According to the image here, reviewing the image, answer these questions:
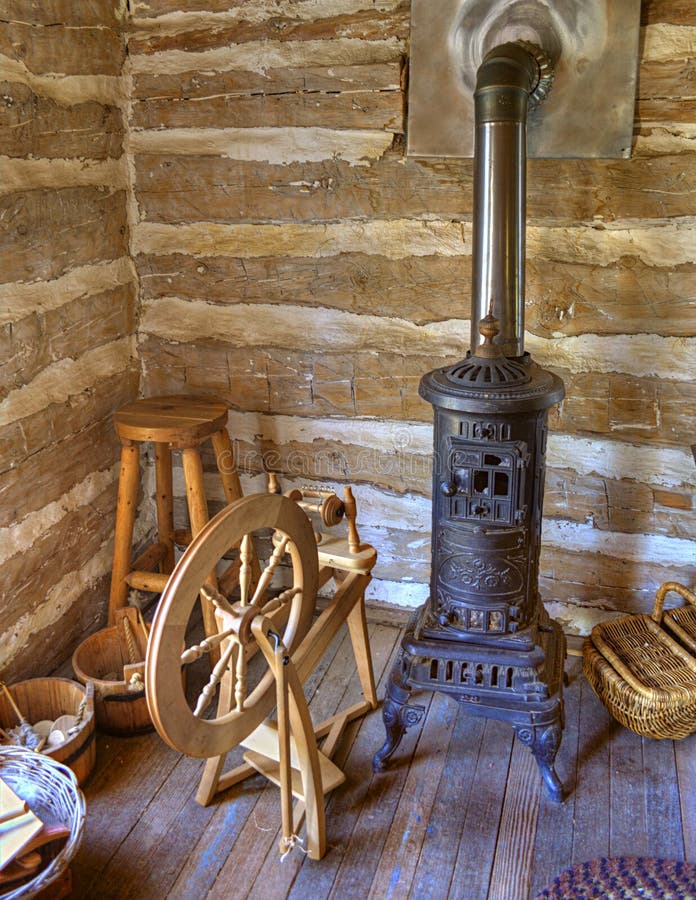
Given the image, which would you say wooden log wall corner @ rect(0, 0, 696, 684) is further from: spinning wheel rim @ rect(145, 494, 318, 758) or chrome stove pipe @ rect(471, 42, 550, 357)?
spinning wheel rim @ rect(145, 494, 318, 758)

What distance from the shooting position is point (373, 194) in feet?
9.70

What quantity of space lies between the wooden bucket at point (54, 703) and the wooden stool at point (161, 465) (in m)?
0.36

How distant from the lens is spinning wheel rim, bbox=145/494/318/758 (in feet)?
6.13

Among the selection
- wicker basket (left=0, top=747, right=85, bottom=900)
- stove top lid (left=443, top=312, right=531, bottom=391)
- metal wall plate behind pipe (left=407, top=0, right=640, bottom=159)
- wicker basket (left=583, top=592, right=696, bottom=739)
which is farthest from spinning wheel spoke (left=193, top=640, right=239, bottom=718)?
metal wall plate behind pipe (left=407, top=0, right=640, bottom=159)

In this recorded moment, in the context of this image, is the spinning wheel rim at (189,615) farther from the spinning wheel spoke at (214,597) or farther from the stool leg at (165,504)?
the stool leg at (165,504)

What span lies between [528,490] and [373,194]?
1.19 m

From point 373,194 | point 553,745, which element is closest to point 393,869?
point 553,745

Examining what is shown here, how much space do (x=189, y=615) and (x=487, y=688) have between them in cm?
101

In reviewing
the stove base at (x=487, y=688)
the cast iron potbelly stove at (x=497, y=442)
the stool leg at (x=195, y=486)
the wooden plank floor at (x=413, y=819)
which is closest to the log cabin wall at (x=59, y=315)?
the stool leg at (x=195, y=486)

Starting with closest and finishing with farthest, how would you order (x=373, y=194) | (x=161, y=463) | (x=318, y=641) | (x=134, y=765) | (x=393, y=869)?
(x=393, y=869), (x=318, y=641), (x=134, y=765), (x=373, y=194), (x=161, y=463)

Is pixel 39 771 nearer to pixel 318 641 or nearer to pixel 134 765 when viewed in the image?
pixel 134 765

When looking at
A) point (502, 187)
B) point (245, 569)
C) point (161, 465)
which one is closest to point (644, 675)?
point (245, 569)

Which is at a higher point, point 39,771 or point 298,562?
point 298,562

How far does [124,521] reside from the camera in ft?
9.78
